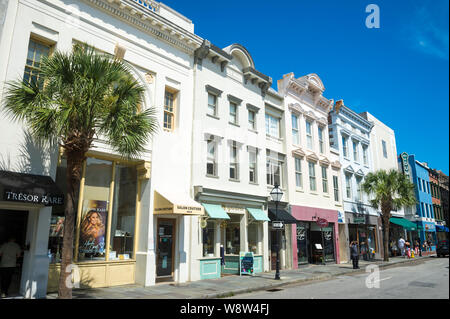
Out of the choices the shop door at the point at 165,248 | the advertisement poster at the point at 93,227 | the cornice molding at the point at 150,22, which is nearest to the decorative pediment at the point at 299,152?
the cornice molding at the point at 150,22

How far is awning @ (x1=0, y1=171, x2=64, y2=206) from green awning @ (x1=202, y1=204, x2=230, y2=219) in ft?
23.8

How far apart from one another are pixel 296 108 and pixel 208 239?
1205 centimetres

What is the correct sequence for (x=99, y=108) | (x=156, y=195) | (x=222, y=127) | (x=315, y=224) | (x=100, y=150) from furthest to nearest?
(x=315, y=224) < (x=222, y=127) < (x=156, y=195) < (x=100, y=150) < (x=99, y=108)

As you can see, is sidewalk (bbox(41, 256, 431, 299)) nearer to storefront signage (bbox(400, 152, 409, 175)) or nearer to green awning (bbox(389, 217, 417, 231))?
green awning (bbox(389, 217, 417, 231))

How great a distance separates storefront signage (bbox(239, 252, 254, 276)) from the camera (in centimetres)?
1784

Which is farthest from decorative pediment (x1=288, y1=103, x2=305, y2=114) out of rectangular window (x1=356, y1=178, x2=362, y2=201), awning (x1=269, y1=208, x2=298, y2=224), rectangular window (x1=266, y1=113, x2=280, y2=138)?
rectangular window (x1=356, y1=178, x2=362, y2=201)

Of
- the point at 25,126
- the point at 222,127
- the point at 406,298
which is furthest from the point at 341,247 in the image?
the point at 25,126

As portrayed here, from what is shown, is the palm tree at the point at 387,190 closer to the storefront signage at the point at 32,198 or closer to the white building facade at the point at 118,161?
the white building facade at the point at 118,161

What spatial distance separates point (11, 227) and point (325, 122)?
74.0 feet

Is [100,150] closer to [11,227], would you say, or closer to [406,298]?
[11,227]

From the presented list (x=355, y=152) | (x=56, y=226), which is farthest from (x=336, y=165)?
(x=56, y=226)

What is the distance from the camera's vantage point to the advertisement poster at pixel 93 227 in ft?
42.4

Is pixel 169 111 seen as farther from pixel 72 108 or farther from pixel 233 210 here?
pixel 72 108

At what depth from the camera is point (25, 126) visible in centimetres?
1124
